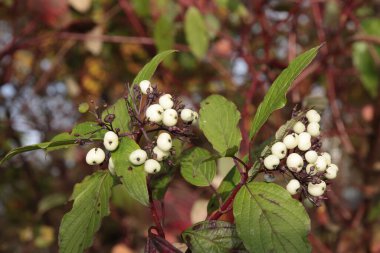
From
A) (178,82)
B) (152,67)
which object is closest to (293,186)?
(152,67)

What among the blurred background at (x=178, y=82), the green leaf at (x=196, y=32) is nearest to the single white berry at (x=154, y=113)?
the blurred background at (x=178, y=82)

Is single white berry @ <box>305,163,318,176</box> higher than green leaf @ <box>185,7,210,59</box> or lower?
lower

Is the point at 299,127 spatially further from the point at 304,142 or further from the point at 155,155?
the point at 155,155

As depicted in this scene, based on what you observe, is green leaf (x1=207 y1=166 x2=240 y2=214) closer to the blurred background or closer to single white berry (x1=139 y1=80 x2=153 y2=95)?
single white berry (x1=139 y1=80 x2=153 y2=95)

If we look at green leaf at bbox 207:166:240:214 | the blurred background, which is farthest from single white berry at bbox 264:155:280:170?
the blurred background

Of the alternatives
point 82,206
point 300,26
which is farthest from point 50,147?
point 300,26

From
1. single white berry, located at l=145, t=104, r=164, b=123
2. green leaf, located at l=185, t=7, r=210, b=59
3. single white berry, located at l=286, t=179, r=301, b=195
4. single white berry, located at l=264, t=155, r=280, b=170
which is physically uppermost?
green leaf, located at l=185, t=7, r=210, b=59

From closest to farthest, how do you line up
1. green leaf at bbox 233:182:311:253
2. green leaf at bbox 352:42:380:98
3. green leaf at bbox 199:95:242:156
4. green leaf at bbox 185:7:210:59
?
1. green leaf at bbox 233:182:311:253
2. green leaf at bbox 199:95:242:156
3. green leaf at bbox 185:7:210:59
4. green leaf at bbox 352:42:380:98
